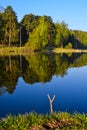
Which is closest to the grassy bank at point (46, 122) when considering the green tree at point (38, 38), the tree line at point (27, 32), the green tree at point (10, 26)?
the tree line at point (27, 32)

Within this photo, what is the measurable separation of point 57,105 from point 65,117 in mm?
8469

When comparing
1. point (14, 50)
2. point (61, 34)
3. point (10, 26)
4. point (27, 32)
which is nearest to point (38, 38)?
point (10, 26)

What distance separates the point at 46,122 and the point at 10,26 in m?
106

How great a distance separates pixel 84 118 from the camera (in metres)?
13.9

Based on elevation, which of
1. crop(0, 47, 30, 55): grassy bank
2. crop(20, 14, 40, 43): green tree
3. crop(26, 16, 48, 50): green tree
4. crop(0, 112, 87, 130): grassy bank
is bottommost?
crop(0, 112, 87, 130): grassy bank

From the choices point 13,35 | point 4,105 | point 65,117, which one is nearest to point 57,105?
point 4,105

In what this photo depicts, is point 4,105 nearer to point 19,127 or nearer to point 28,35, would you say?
point 19,127

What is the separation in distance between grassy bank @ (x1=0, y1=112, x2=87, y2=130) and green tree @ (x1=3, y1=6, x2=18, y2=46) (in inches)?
4012

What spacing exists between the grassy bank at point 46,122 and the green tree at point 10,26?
102 meters

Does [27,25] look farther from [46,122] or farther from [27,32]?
[46,122]

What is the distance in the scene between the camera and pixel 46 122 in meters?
13.8

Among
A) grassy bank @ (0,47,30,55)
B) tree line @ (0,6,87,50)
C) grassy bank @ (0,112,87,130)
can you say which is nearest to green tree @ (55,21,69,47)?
tree line @ (0,6,87,50)

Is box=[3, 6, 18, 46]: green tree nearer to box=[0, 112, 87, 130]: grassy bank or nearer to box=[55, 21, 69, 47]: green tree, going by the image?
box=[55, 21, 69, 47]: green tree

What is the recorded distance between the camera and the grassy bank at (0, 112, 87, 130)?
507 inches
